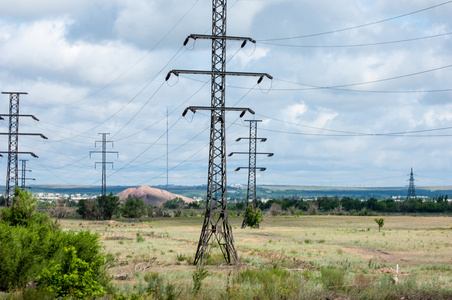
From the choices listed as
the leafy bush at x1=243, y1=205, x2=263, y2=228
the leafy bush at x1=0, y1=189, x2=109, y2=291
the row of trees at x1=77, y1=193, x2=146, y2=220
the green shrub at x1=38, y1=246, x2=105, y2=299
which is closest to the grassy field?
the leafy bush at x1=0, y1=189, x2=109, y2=291

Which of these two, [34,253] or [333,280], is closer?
[34,253]

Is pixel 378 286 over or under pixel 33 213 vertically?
under

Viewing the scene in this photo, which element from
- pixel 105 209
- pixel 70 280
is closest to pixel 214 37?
pixel 70 280

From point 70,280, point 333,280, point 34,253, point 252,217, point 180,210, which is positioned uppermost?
point 34,253

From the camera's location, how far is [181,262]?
34406 millimetres


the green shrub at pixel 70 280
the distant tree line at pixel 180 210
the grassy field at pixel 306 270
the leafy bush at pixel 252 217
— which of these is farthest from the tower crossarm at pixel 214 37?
the distant tree line at pixel 180 210

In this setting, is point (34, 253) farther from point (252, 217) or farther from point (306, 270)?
point (252, 217)

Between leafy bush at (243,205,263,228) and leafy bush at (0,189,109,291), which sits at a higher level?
leafy bush at (0,189,109,291)

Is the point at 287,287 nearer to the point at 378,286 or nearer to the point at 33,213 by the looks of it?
the point at 378,286

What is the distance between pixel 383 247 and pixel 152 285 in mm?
35393

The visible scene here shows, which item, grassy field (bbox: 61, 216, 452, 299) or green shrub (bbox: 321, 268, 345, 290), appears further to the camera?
green shrub (bbox: 321, 268, 345, 290)

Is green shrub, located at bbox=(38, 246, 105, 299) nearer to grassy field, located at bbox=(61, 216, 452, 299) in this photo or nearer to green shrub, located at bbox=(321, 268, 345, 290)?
grassy field, located at bbox=(61, 216, 452, 299)

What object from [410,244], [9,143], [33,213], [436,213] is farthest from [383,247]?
[436,213]

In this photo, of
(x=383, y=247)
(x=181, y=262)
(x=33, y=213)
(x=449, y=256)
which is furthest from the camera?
(x=383, y=247)
